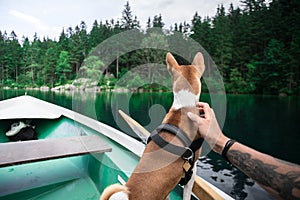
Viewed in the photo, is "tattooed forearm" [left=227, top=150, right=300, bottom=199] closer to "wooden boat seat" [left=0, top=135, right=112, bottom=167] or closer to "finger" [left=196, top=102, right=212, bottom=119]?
"finger" [left=196, top=102, right=212, bottom=119]

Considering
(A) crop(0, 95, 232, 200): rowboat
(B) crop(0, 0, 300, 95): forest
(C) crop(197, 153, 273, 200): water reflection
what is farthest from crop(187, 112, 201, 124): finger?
(B) crop(0, 0, 300, 95): forest

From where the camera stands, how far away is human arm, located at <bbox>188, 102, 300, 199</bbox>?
0.64 metres

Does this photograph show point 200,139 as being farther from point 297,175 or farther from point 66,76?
point 66,76

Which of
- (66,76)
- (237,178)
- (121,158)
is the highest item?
(66,76)

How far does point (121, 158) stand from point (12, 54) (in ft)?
172

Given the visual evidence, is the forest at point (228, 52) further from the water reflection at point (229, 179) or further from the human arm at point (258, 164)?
the human arm at point (258, 164)

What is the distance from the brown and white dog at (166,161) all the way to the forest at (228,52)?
17.0m

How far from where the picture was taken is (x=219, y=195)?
44.4 inches

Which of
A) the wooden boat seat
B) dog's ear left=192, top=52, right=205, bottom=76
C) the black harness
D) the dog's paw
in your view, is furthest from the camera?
the wooden boat seat

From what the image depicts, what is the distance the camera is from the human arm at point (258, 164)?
64 centimetres

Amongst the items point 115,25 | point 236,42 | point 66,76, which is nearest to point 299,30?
point 236,42

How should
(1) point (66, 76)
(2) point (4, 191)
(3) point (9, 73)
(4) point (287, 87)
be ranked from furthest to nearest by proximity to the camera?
(3) point (9, 73) < (1) point (66, 76) < (4) point (287, 87) < (2) point (4, 191)

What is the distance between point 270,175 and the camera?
69 cm

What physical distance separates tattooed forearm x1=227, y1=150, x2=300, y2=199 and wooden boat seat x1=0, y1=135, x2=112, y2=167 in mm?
1520
